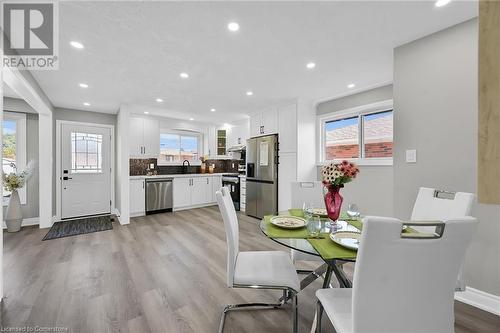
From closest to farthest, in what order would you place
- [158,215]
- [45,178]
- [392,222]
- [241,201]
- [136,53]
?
1. [392,222]
2. [136,53]
3. [45,178]
4. [158,215]
5. [241,201]

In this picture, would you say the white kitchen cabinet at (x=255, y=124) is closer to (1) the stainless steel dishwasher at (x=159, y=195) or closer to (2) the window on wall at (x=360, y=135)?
(2) the window on wall at (x=360, y=135)

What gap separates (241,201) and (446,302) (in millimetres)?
4766

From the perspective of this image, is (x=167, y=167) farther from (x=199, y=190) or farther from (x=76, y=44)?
(x=76, y=44)

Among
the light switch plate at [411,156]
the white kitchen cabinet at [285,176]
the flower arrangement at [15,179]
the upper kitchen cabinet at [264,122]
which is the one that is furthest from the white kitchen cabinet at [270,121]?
the flower arrangement at [15,179]

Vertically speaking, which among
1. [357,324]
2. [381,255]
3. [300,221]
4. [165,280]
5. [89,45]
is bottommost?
[165,280]

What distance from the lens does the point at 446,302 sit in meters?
0.88

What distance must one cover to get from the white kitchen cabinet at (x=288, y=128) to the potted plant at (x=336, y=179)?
2432mm

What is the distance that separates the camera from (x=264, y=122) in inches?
187

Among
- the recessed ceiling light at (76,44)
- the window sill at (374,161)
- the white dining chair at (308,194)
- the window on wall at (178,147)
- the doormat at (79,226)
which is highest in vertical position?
the recessed ceiling light at (76,44)

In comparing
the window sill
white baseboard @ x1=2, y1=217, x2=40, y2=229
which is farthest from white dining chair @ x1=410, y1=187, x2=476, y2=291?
white baseboard @ x1=2, y1=217, x2=40, y2=229

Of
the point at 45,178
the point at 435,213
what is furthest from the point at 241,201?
the point at 435,213

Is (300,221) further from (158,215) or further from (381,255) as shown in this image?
(158,215)

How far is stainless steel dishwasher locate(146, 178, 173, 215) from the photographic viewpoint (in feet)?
16.3

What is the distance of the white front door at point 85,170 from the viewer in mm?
4488
